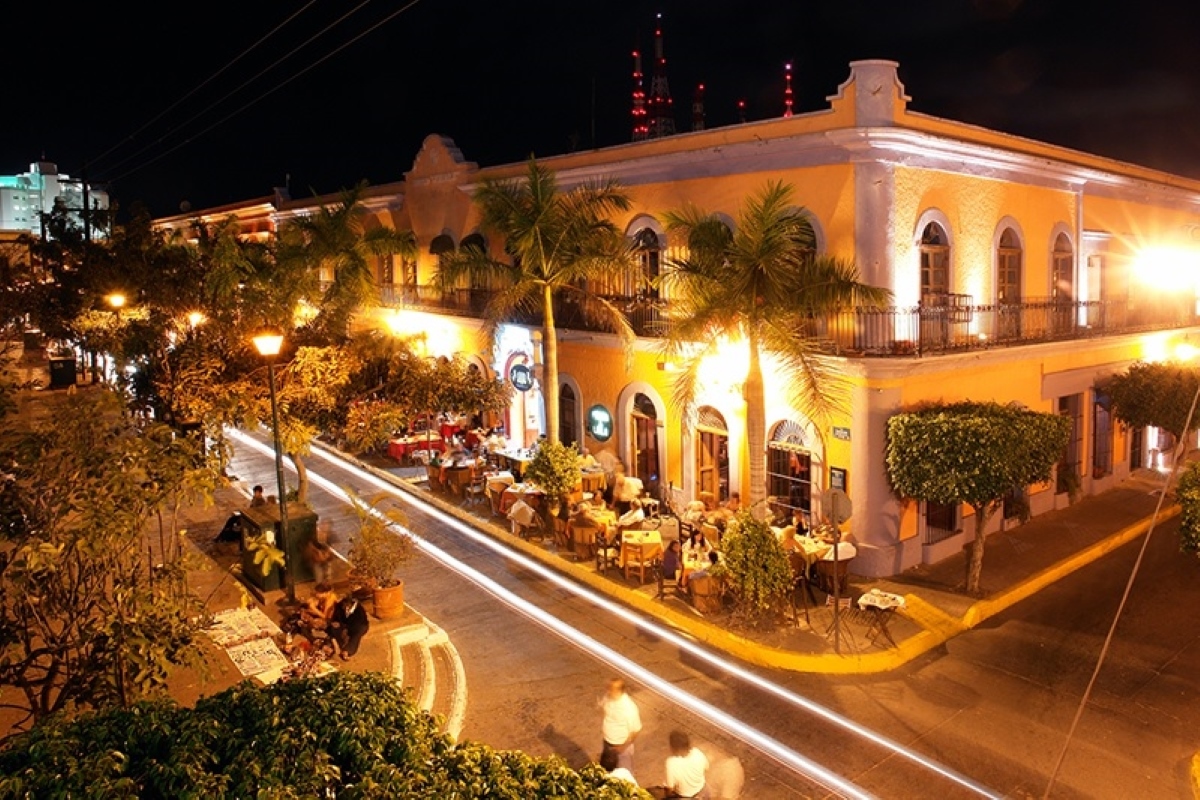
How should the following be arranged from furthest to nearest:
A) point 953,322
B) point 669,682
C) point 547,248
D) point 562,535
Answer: point 547,248 < point 562,535 < point 953,322 < point 669,682

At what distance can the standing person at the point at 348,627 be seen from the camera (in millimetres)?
12656

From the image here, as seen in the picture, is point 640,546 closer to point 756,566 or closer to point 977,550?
point 756,566

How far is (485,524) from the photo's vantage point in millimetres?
19609

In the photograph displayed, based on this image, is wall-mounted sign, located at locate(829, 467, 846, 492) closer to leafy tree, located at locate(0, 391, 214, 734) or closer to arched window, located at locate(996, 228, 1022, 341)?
Result: arched window, located at locate(996, 228, 1022, 341)

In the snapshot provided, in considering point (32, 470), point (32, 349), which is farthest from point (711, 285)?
point (32, 349)

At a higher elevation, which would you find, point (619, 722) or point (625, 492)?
point (625, 492)

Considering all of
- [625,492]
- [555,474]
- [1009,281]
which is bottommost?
[625,492]

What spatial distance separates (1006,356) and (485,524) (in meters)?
11.7

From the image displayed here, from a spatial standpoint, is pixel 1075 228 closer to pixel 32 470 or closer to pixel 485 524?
pixel 485 524

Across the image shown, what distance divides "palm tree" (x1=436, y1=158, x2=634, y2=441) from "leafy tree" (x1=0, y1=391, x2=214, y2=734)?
12.5 metres

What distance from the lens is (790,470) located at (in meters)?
17.8

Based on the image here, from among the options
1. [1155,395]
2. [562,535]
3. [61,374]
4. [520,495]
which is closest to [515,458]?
[520,495]

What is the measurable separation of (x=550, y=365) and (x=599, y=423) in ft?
10.8

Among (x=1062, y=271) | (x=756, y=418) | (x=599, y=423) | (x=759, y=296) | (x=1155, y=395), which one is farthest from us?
A: (x=599, y=423)
